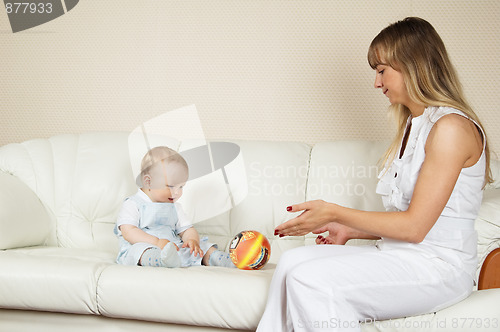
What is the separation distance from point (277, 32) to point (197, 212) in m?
Answer: 1.07

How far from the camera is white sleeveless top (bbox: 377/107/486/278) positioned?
5.44ft

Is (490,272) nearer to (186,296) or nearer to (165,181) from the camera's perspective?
(186,296)

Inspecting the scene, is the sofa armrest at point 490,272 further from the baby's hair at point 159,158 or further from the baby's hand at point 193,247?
the baby's hair at point 159,158

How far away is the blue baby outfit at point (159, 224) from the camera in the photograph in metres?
2.32

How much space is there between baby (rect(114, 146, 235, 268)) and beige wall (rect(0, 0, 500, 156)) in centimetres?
64

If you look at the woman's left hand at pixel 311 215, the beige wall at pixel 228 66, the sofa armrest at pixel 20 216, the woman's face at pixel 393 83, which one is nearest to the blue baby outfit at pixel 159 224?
the sofa armrest at pixel 20 216

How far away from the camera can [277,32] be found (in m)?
3.04

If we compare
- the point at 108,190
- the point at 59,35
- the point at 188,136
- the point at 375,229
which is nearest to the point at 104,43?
the point at 59,35

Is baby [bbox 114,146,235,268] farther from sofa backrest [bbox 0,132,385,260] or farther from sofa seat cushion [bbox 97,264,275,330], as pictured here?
sofa seat cushion [bbox 97,264,275,330]

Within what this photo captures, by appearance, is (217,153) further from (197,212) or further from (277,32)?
(277,32)

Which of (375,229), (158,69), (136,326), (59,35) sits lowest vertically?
(136,326)

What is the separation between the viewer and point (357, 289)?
A: 4.98 feet

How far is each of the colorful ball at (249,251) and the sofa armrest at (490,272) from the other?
776 mm

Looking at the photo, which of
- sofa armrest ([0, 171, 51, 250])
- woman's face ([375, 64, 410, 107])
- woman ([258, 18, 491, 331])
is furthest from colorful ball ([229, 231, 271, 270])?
sofa armrest ([0, 171, 51, 250])
